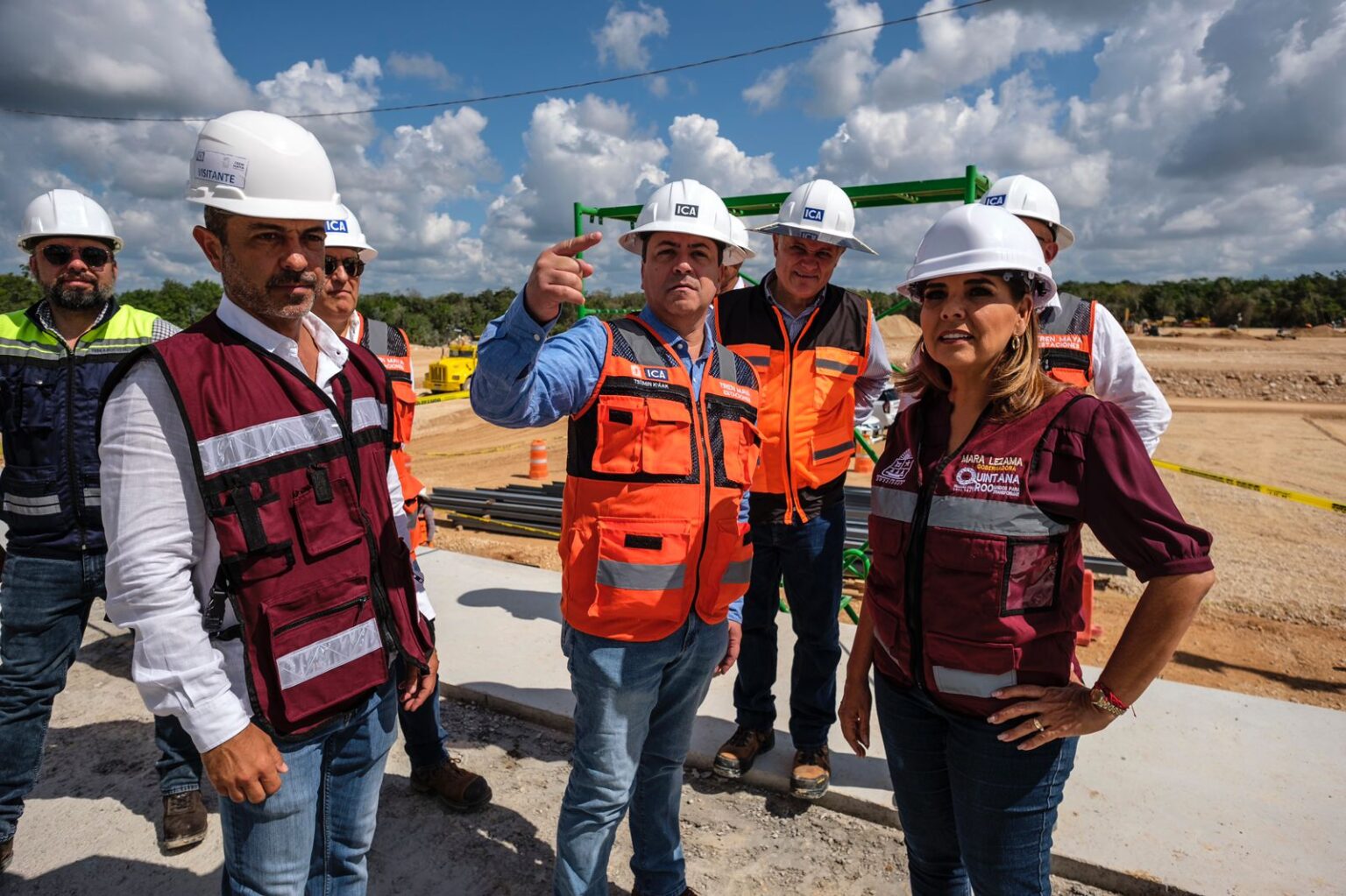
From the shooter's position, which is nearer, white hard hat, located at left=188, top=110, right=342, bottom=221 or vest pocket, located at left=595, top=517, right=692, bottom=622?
white hard hat, located at left=188, top=110, right=342, bottom=221

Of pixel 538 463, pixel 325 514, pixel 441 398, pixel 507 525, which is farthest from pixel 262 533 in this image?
pixel 441 398

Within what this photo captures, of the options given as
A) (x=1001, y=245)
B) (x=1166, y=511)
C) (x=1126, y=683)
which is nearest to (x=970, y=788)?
(x=1126, y=683)

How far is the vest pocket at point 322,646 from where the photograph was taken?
5.22ft

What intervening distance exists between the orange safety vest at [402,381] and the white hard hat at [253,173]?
146 centimetres

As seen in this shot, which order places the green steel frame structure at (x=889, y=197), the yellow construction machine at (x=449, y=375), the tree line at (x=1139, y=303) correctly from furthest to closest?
1. the tree line at (x=1139, y=303)
2. the yellow construction machine at (x=449, y=375)
3. the green steel frame structure at (x=889, y=197)

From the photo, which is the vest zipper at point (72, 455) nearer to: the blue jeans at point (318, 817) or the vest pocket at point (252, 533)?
the blue jeans at point (318, 817)

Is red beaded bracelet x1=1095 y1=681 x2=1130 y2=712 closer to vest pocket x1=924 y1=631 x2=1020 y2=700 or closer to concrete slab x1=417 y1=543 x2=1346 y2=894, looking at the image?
vest pocket x1=924 y1=631 x2=1020 y2=700

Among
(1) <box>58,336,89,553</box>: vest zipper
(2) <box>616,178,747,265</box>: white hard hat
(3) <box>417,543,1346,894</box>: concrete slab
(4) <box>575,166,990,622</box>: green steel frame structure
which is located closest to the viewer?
(2) <box>616,178,747,265</box>: white hard hat

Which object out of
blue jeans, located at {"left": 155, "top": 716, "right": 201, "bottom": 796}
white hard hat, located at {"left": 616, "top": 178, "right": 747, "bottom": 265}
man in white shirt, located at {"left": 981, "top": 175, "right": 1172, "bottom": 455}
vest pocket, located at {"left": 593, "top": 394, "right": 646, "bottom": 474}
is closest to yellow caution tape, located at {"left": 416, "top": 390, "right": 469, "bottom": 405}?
blue jeans, located at {"left": 155, "top": 716, "right": 201, "bottom": 796}

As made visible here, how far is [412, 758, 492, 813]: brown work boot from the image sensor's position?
3.22m

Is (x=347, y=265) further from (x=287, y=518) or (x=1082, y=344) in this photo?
(x=1082, y=344)

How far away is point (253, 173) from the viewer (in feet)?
5.36

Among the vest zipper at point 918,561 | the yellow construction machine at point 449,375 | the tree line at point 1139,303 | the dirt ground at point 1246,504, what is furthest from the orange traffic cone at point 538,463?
the tree line at point 1139,303

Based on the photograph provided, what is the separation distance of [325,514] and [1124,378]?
3199 millimetres
